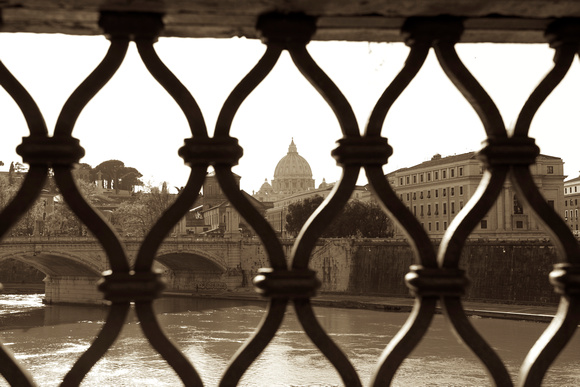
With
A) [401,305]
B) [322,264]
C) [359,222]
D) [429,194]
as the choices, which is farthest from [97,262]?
[429,194]

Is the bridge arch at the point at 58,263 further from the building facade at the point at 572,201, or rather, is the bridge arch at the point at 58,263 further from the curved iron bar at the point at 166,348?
the building facade at the point at 572,201

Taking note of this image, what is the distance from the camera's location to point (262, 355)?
20.0 m

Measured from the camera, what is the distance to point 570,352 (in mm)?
19141

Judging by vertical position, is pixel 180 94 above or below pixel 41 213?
below

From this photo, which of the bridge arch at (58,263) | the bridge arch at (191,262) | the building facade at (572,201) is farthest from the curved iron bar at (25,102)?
the building facade at (572,201)

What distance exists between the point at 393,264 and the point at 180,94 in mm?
A: 32283

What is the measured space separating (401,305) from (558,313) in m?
27.6

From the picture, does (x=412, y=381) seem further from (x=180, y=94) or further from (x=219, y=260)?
(x=219, y=260)

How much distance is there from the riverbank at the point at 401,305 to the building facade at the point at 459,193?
886 centimetres

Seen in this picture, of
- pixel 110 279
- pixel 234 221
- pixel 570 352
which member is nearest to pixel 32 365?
pixel 570 352

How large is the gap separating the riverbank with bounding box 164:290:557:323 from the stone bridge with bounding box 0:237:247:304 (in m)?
1.89

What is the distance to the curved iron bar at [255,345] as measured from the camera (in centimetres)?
113

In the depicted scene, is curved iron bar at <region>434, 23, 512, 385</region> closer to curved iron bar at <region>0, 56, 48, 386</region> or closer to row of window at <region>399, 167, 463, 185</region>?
curved iron bar at <region>0, 56, 48, 386</region>

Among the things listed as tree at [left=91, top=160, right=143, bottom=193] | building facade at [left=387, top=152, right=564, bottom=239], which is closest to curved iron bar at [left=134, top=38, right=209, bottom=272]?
building facade at [left=387, top=152, right=564, bottom=239]
